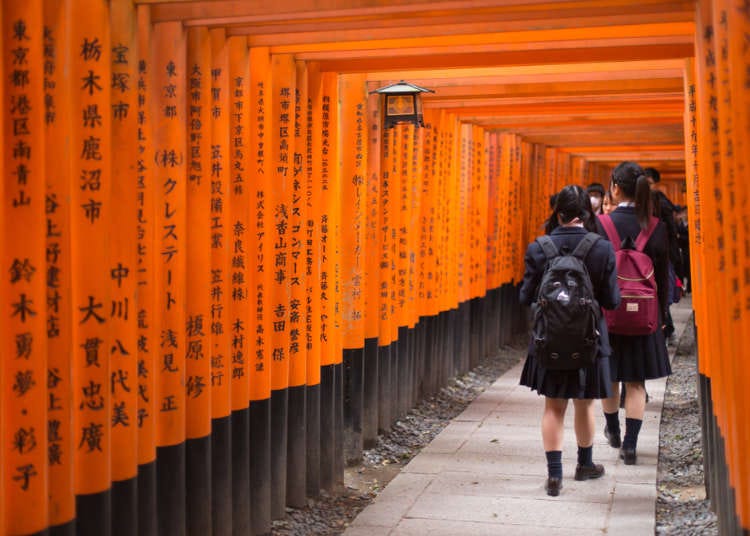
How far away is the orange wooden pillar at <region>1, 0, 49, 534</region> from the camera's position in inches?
151

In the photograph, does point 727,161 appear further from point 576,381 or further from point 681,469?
point 681,469

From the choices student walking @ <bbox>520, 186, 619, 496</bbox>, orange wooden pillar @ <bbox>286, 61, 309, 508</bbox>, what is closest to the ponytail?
student walking @ <bbox>520, 186, 619, 496</bbox>

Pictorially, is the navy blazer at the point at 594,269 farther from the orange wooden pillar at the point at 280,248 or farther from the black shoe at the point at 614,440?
the black shoe at the point at 614,440

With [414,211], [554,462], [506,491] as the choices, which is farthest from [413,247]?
[554,462]

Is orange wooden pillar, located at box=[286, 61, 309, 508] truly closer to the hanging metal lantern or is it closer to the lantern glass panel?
the hanging metal lantern

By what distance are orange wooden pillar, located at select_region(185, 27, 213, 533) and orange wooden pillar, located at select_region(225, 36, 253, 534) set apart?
1.02 ft

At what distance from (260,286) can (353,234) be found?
2199 mm

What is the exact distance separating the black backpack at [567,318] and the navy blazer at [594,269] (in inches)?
7.6

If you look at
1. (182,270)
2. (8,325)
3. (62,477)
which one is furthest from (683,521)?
(8,325)

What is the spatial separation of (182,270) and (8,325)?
1.55 meters

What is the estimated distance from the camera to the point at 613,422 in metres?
8.41

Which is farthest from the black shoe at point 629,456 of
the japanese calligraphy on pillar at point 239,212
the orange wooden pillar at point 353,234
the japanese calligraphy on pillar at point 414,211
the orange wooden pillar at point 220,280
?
the orange wooden pillar at point 220,280

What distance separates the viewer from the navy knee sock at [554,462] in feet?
23.3

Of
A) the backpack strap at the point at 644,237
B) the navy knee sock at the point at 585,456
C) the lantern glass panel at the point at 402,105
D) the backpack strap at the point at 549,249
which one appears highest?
the lantern glass panel at the point at 402,105
